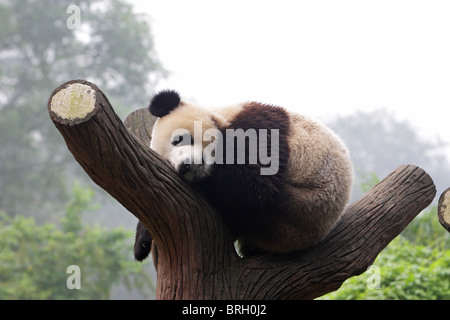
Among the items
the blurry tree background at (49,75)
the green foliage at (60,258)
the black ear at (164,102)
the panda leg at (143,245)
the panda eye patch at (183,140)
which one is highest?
the blurry tree background at (49,75)

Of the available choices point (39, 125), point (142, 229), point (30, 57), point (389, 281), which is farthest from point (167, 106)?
point (30, 57)

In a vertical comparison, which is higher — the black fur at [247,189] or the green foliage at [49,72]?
the green foliage at [49,72]

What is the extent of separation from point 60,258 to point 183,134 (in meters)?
6.10

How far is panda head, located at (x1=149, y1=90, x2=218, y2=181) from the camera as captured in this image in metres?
2.38

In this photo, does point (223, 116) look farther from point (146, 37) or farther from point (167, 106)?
point (146, 37)

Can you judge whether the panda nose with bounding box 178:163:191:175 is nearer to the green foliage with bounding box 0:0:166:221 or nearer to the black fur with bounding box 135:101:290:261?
the black fur with bounding box 135:101:290:261

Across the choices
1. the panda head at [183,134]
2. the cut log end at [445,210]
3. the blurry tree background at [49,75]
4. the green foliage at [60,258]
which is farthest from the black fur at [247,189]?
the blurry tree background at [49,75]

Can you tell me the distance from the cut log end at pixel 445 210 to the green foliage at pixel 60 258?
5.89 meters

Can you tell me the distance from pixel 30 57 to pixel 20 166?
149 inches

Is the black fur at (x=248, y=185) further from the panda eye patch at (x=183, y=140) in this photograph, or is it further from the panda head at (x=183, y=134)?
the panda eye patch at (x=183, y=140)

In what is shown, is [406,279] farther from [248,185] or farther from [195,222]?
[195,222]

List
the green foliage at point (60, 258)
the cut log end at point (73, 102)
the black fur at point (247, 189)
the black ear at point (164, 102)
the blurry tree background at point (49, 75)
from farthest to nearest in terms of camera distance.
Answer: the blurry tree background at point (49, 75) < the green foliage at point (60, 258) < the black ear at point (164, 102) < the black fur at point (247, 189) < the cut log end at point (73, 102)

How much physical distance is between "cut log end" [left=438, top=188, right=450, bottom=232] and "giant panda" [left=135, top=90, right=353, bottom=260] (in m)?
0.54

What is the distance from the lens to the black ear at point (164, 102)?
2.69 metres
